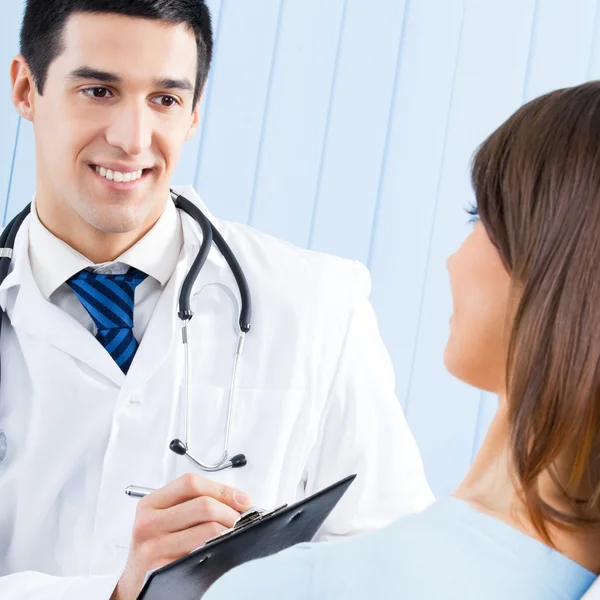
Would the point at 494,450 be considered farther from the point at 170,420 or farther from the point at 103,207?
the point at 103,207

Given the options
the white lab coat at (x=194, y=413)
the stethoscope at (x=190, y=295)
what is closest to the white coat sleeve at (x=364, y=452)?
the white lab coat at (x=194, y=413)

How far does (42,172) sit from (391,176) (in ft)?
2.49

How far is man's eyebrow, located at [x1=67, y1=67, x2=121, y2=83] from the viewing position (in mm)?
1431

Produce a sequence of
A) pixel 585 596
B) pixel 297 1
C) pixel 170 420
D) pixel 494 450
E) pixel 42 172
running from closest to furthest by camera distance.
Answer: pixel 585 596 < pixel 494 450 < pixel 170 420 < pixel 42 172 < pixel 297 1

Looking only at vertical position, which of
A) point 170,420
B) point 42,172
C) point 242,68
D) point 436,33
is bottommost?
point 170,420

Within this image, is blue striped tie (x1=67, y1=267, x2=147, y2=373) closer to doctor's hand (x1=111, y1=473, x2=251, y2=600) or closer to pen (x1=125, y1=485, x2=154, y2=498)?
pen (x1=125, y1=485, x2=154, y2=498)

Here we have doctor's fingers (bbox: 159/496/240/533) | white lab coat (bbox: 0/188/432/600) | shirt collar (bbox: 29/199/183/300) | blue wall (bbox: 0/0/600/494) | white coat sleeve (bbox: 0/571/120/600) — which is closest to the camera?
doctor's fingers (bbox: 159/496/240/533)

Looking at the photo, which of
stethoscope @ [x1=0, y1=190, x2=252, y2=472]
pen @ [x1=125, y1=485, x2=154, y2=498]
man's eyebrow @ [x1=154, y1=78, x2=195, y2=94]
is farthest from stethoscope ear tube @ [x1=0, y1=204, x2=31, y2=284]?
pen @ [x1=125, y1=485, x2=154, y2=498]

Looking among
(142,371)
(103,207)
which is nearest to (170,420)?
(142,371)

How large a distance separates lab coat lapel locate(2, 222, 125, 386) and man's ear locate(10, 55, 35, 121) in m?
0.33

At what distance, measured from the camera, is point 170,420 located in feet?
4.59

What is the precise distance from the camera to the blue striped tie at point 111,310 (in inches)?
56.4

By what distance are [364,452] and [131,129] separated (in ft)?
2.09

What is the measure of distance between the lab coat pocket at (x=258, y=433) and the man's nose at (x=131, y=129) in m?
0.40
